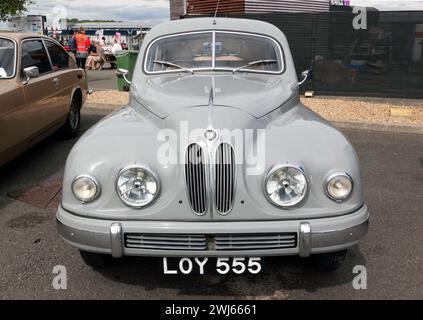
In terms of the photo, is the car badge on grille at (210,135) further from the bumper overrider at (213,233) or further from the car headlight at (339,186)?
the car headlight at (339,186)

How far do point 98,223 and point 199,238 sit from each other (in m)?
0.63

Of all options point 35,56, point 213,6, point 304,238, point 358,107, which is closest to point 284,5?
point 213,6

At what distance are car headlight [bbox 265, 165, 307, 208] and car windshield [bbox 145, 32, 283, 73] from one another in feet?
5.49

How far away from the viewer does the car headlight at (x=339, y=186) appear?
9.32 feet

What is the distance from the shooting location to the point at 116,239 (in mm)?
2732

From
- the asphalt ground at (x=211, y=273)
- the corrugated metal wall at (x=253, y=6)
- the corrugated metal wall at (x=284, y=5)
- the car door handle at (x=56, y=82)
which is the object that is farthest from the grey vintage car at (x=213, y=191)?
the corrugated metal wall at (x=284, y=5)

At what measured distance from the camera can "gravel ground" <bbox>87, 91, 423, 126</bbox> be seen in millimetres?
8773

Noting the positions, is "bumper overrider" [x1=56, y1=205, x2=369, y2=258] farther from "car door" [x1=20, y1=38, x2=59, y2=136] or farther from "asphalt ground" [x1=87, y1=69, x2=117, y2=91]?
"asphalt ground" [x1=87, y1=69, x2=117, y2=91]

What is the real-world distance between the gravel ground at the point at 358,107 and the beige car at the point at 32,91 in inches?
116

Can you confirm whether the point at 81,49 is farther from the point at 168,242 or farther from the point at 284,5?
the point at 168,242

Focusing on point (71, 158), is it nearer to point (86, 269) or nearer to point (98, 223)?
point (98, 223)

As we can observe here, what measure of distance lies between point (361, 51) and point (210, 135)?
941cm

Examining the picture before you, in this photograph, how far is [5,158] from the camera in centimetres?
500
